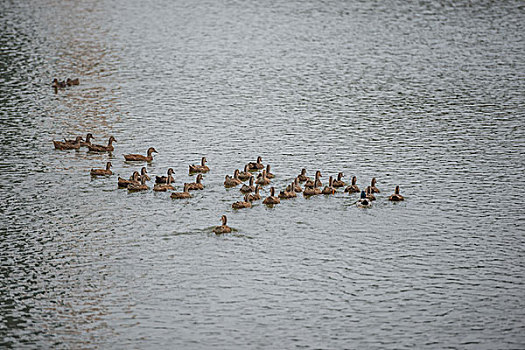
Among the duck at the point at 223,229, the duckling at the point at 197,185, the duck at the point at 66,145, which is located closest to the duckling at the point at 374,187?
the duck at the point at 223,229

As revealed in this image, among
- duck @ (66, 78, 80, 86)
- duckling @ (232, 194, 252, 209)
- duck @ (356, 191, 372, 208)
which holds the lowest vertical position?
duckling @ (232, 194, 252, 209)

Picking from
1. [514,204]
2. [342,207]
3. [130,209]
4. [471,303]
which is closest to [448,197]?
[514,204]

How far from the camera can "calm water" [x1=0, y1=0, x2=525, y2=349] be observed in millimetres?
21922

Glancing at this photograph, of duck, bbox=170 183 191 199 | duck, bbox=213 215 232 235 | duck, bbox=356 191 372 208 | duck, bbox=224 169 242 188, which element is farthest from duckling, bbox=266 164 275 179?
duck, bbox=213 215 232 235

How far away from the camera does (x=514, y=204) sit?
29609 mm

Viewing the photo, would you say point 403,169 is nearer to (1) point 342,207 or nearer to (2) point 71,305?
(1) point 342,207

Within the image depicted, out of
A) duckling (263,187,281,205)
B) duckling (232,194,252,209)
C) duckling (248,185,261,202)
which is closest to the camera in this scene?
duckling (232,194,252,209)

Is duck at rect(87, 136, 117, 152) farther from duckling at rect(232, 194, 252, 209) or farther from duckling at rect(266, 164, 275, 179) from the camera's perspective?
duckling at rect(232, 194, 252, 209)

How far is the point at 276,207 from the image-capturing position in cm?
2922

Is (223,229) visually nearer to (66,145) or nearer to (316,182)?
(316,182)

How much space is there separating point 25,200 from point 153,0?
57.2 meters

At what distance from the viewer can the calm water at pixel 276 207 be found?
21922 mm

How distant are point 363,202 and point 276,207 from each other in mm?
3111

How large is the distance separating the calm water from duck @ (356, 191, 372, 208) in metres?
0.37
